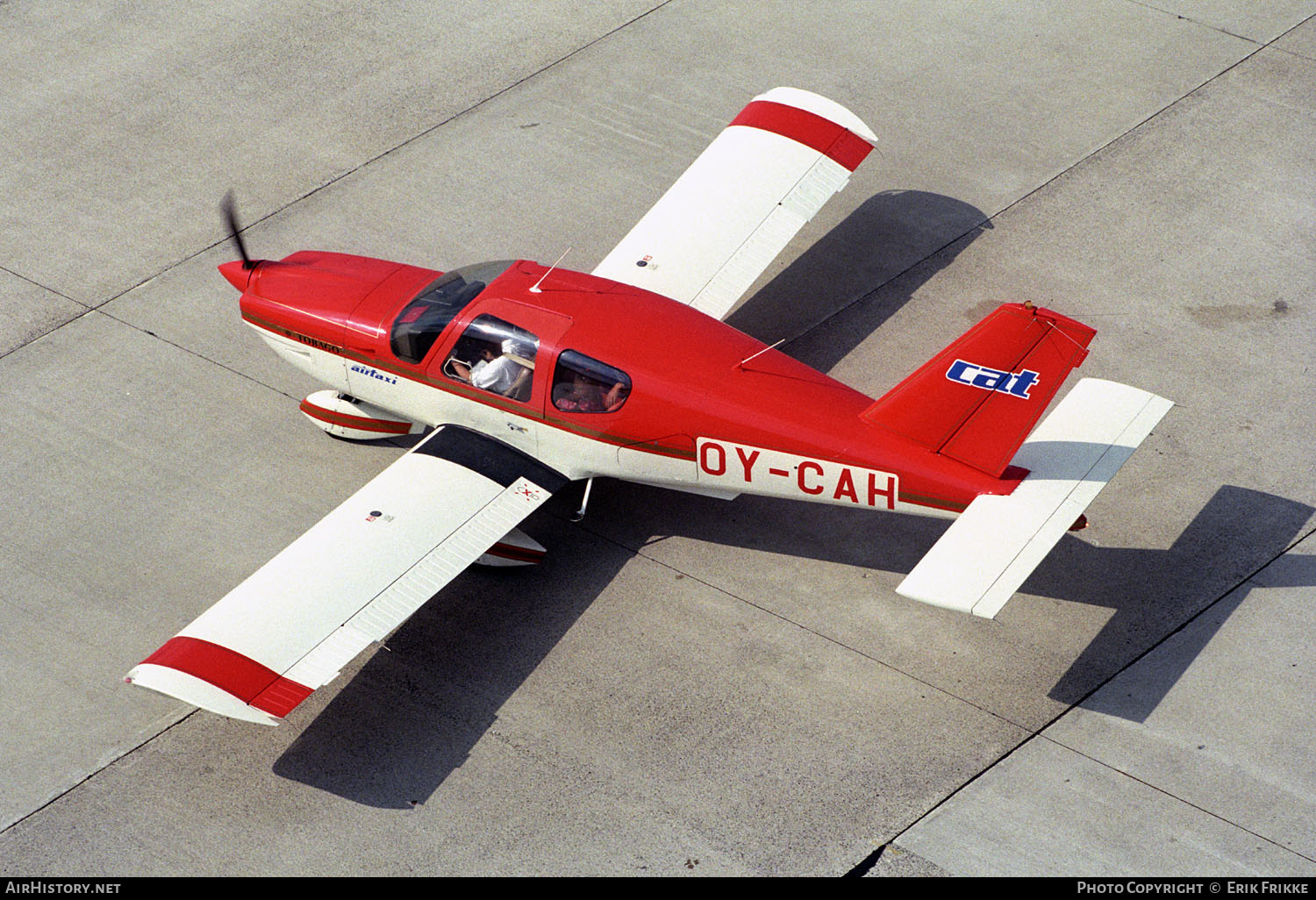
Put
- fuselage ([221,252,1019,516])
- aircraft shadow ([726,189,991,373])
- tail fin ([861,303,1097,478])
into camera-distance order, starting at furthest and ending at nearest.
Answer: aircraft shadow ([726,189,991,373]) < fuselage ([221,252,1019,516]) < tail fin ([861,303,1097,478])

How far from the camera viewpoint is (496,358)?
11.9 m

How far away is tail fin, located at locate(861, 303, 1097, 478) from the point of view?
1047 cm

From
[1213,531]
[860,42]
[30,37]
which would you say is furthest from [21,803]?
[860,42]

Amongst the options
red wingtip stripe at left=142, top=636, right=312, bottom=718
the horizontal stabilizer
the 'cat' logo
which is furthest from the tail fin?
red wingtip stripe at left=142, top=636, right=312, bottom=718

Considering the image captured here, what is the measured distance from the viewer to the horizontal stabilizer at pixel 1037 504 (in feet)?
32.0

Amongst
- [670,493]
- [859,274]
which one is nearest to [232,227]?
[670,493]

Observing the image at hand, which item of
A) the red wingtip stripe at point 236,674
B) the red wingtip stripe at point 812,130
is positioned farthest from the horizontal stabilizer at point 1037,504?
the red wingtip stripe at point 812,130

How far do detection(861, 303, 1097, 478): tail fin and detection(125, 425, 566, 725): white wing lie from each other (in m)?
3.35

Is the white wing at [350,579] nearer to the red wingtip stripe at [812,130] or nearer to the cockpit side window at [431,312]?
the cockpit side window at [431,312]

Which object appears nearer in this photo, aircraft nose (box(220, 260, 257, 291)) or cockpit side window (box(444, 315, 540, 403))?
cockpit side window (box(444, 315, 540, 403))

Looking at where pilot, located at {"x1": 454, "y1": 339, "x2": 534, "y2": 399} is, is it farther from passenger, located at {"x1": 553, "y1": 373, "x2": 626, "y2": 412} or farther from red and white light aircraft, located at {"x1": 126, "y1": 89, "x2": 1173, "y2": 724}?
passenger, located at {"x1": 553, "y1": 373, "x2": 626, "y2": 412}

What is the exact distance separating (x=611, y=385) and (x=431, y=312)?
1801mm

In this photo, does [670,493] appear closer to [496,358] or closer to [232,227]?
[496,358]

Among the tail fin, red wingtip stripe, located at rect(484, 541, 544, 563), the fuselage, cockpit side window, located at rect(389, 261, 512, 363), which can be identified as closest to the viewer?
the tail fin
